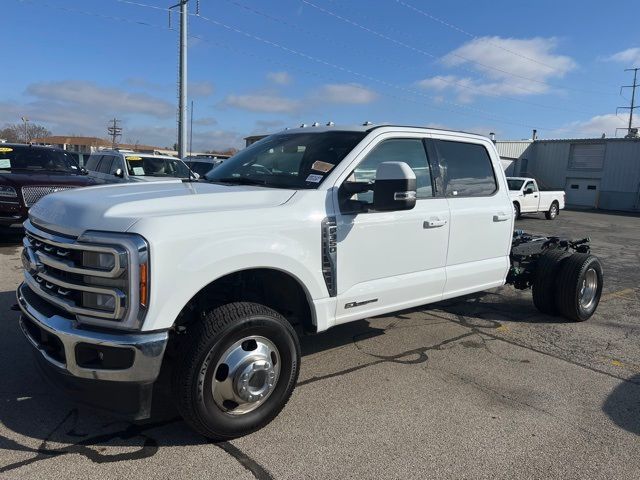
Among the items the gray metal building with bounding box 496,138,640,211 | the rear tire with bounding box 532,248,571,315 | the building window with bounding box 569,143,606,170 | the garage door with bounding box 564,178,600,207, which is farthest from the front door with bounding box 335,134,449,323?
the building window with bounding box 569,143,606,170

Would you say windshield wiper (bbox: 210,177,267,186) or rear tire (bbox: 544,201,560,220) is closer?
windshield wiper (bbox: 210,177,267,186)

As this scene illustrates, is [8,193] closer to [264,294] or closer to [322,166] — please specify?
[264,294]

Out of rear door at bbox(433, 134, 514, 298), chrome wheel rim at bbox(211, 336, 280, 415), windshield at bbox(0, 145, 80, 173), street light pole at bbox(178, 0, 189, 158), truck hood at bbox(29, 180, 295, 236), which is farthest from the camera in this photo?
street light pole at bbox(178, 0, 189, 158)

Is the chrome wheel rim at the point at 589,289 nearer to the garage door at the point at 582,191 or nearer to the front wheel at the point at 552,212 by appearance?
the front wheel at the point at 552,212

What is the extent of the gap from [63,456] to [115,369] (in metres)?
0.65

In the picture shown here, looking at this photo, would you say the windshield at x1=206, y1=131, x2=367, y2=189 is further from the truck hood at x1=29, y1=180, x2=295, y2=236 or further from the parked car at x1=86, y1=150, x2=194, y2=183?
the parked car at x1=86, y1=150, x2=194, y2=183

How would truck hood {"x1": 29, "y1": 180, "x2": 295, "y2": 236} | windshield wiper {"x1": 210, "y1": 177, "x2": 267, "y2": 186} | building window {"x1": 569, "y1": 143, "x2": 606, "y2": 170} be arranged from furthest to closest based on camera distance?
building window {"x1": 569, "y1": 143, "x2": 606, "y2": 170}
windshield wiper {"x1": 210, "y1": 177, "x2": 267, "y2": 186}
truck hood {"x1": 29, "y1": 180, "x2": 295, "y2": 236}

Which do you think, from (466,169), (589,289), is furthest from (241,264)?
(589,289)

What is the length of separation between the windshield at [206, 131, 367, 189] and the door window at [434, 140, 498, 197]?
39.1 inches

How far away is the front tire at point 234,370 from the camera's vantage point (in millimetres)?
2984

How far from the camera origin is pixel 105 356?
2811 millimetres

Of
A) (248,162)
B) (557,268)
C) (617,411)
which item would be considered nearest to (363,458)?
(617,411)

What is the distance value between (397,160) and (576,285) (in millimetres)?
2946

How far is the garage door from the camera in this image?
1476 inches
